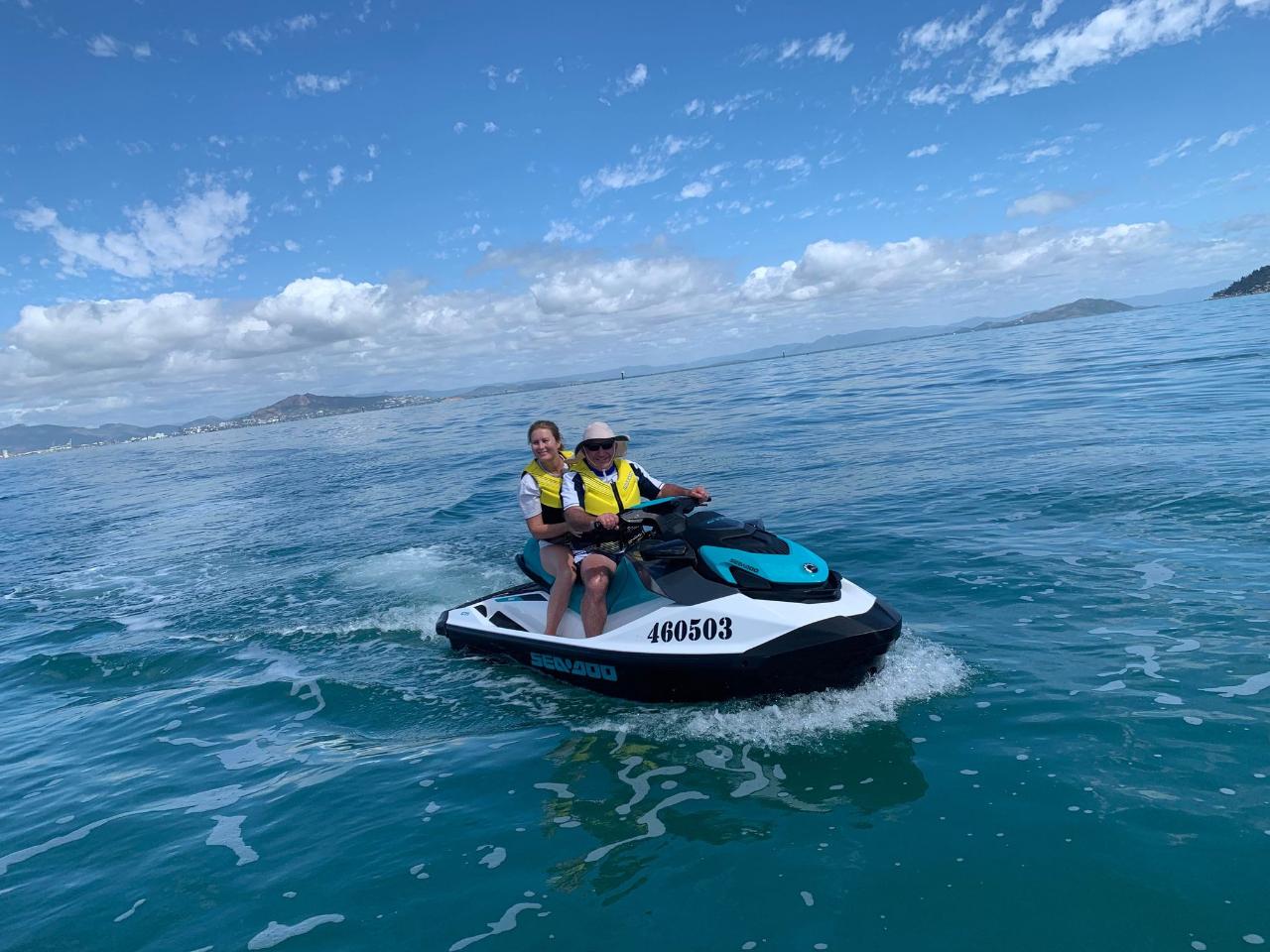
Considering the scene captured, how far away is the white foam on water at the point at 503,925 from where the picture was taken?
3332 mm

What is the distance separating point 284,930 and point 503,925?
112 centimetres

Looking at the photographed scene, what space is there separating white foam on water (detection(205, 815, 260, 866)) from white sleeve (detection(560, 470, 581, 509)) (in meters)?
3.10

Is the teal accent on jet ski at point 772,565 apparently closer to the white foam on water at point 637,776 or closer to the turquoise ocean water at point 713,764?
the turquoise ocean water at point 713,764

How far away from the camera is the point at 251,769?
212 inches

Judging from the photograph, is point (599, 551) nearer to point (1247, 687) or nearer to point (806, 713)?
point (806, 713)

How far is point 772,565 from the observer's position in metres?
5.14

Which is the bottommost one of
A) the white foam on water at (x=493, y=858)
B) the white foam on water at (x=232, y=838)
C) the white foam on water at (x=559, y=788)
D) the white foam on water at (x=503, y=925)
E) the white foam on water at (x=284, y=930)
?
the white foam on water at (x=232, y=838)

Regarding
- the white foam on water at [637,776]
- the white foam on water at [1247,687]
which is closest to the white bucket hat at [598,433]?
the white foam on water at [637,776]

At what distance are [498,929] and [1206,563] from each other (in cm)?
679

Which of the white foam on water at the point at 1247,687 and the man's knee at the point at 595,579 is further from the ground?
the man's knee at the point at 595,579

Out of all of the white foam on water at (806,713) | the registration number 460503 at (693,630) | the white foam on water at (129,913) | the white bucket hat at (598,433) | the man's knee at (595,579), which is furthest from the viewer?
the white bucket hat at (598,433)

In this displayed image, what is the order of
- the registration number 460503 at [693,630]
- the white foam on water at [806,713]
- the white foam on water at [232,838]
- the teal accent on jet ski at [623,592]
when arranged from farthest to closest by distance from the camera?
the teal accent on jet ski at [623,592]
the registration number 460503 at [693,630]
the white foam on water at [806,713]
the white foam on water at [232,838]

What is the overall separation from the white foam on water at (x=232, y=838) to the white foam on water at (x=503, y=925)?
165 cm

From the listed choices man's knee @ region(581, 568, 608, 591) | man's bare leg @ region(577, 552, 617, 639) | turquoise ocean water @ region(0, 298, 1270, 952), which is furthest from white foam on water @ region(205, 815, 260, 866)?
man's knee @ region(581, 568, 608, 591)
